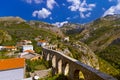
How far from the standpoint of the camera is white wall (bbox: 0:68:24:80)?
2297cm

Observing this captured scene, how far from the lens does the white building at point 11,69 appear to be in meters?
23.0

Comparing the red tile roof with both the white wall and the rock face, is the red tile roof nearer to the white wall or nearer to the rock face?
the white wall

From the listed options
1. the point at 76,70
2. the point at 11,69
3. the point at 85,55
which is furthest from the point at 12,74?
the point at 85,55

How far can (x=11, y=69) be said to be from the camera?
934 inches

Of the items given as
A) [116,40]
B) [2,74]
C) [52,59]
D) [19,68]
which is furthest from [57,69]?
[116,40]

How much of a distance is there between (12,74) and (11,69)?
2.00 feet

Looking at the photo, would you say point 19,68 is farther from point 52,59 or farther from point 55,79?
point 52,59

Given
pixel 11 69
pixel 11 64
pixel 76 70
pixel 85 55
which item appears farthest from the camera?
pixel 85 55

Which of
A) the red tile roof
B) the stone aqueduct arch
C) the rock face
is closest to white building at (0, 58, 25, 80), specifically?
the red tile roof

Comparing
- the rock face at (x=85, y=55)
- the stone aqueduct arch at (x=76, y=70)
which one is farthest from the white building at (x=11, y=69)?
the rock face at (x=85, y=55)

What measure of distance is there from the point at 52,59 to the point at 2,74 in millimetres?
13043

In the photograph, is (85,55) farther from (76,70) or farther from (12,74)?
(12,74)

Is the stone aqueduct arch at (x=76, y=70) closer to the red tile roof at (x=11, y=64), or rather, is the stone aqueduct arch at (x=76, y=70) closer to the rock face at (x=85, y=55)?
the red tile roof at (x=11, y=64)

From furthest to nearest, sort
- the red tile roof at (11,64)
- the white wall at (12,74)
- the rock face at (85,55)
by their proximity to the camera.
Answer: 1. the rock face at (85,55)
2. the red tile roof at (11,64)
3. the white wall at (12,74)
